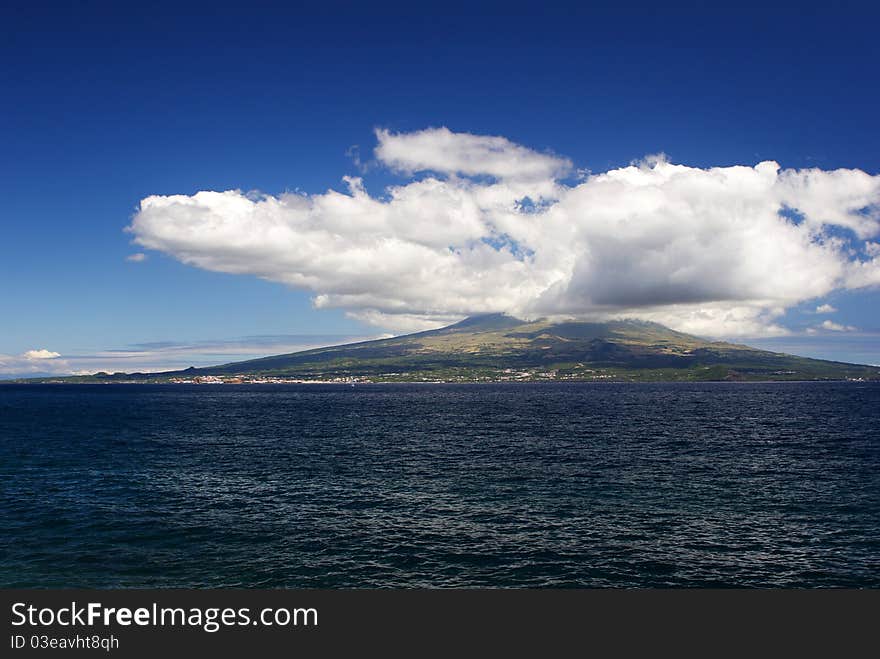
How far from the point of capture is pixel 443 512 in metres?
63.2

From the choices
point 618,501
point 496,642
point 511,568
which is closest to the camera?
point 496,642

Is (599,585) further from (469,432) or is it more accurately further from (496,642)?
(469,432)

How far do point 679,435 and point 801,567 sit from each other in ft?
304

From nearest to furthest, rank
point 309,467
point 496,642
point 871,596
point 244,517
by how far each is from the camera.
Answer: point 496,642 → point 871,596 → point 244,517 → point 309,467

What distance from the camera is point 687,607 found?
3609 centimetres

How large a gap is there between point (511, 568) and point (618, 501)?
27.2 m

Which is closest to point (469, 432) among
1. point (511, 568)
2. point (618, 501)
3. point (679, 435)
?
point (679, 435)

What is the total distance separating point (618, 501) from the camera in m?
68.1

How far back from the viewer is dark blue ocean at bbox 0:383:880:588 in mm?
45875

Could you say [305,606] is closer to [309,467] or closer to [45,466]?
[309,467]

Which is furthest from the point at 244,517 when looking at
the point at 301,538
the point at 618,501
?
the point at 618,501

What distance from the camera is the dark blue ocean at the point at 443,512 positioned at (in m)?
45.9

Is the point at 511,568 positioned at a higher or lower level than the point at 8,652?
lower

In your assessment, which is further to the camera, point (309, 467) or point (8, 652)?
point (309, 467)
